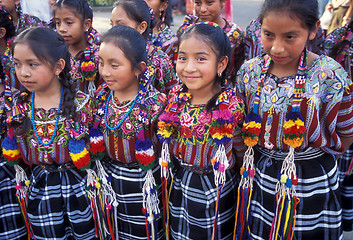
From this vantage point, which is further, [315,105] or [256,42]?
[256,42]

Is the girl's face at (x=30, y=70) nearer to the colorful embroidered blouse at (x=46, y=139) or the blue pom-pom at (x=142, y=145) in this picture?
the colorful embroidered blouse at (x=46, y=139)

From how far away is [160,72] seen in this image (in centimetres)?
261

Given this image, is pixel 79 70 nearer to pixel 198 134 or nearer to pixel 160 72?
pixel 160 72

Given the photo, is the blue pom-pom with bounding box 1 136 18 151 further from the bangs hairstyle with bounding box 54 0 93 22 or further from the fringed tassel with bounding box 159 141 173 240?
the bangs hairstyle with bounding box 54 0 93 22

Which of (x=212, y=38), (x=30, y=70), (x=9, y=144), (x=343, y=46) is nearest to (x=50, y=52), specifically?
(x=30, y=70)

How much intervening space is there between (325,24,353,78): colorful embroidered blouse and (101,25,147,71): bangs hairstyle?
5.55 ft

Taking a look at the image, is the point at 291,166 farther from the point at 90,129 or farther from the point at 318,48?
the point at 318,48

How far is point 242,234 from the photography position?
6.72 ft

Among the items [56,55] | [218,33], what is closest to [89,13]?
[56,55]

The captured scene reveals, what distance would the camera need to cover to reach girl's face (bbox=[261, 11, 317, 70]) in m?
1.63

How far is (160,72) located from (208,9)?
0.87 m

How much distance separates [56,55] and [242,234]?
1.70 metres

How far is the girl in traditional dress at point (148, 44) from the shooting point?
2.61 metres

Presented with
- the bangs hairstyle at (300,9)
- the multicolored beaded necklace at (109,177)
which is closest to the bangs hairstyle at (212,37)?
→ the bangs hairstyle at (300,9)
